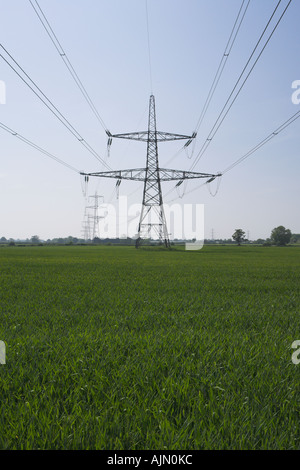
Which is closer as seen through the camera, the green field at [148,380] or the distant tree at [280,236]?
the green field at [148,380]

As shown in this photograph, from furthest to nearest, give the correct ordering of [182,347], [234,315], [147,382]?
[234,315] < [182,347] < [147,382]

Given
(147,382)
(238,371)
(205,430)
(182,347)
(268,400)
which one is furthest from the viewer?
(182,347)

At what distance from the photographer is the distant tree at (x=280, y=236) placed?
158250 millimetres

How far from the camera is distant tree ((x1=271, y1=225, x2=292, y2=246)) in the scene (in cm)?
15825

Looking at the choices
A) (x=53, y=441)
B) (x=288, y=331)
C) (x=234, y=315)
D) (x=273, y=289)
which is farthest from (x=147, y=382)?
(x=273, y=289)

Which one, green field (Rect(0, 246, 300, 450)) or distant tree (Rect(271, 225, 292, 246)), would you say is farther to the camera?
distant tree (Rect(271, 225, 292, 246))

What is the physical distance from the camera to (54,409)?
2.33 m

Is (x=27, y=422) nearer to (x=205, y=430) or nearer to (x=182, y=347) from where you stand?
(x=205, y=430)

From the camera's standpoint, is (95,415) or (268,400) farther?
(268,400)

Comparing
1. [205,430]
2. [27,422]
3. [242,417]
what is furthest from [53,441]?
[242,417]

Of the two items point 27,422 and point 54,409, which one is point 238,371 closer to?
point 54,409

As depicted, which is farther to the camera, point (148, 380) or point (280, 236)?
point (280, 236)

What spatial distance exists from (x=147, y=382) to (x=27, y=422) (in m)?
1.08

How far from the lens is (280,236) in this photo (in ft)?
525
